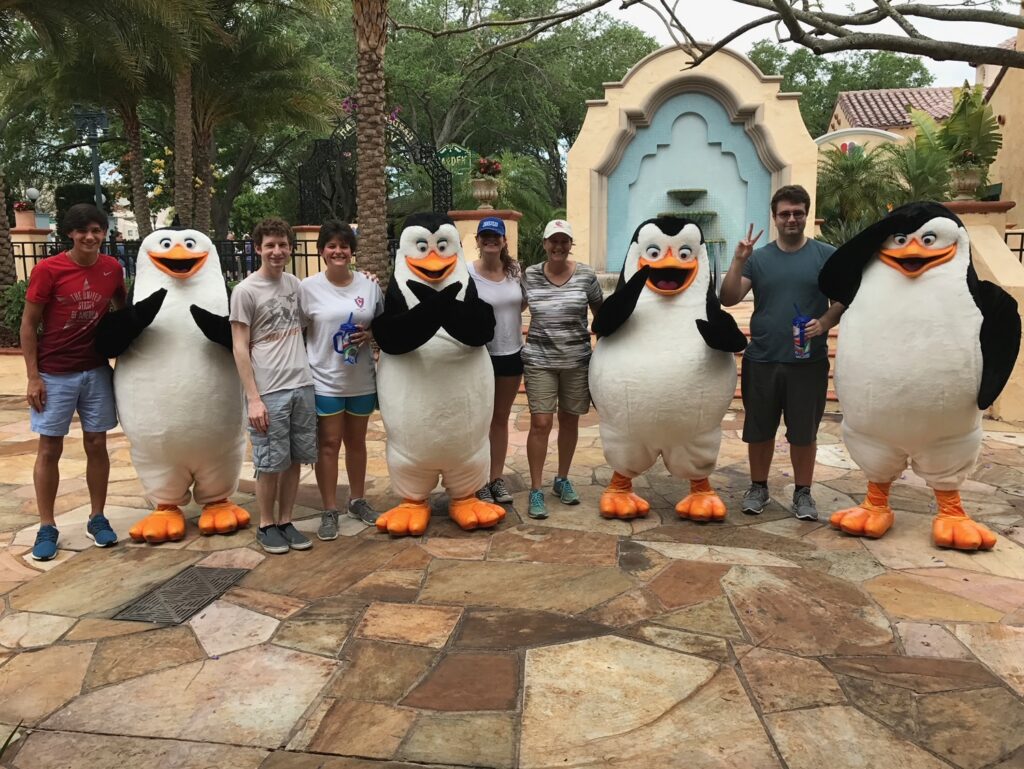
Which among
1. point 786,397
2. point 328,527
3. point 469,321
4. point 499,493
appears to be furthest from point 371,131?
point 786,397

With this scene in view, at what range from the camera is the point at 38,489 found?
3.78m

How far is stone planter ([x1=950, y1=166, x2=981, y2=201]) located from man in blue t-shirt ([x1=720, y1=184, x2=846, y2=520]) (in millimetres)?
4568

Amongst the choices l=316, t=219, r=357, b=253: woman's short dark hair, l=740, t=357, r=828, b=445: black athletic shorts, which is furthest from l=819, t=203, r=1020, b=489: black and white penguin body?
l=316, t=219, r=357, b=253: woman's short dark hair

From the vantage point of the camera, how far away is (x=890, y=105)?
23672 mm

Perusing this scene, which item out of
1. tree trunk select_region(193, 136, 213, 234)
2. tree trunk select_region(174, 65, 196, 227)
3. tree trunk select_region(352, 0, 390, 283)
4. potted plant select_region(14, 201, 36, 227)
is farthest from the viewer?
tree trunk select_region(193, 136, 213, 234)

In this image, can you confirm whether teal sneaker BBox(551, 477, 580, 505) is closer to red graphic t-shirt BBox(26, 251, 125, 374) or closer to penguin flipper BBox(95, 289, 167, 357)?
penguin flipper BBox(95, 289, 167, 357)

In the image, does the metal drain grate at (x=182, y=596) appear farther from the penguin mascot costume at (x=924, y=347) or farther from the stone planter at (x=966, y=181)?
the stone planter at (x=966, y=181)

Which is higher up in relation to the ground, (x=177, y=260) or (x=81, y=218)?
(x=81, y=218)

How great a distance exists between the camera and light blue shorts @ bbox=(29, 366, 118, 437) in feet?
11.9

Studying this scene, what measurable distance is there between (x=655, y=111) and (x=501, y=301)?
8619mm

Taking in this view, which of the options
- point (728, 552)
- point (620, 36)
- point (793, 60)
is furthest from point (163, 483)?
point (793, 60)

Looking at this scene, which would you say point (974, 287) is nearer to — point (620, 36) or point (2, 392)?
point (2, 392)

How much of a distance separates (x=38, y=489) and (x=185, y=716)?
6.34 feet

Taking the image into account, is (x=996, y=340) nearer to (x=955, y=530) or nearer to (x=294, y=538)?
(x=955, y=530)
